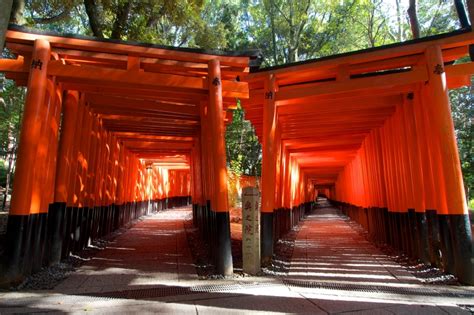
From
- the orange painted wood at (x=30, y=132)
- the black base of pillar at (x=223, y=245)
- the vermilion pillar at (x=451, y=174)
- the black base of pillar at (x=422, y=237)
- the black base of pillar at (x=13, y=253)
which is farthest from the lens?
the black base of pillar at (x=422, y=237)

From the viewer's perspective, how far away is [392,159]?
25.0 feet

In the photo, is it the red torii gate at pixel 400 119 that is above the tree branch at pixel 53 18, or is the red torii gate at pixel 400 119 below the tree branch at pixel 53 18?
below

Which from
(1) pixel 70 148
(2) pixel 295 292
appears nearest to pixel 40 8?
(1) pixel 70 148

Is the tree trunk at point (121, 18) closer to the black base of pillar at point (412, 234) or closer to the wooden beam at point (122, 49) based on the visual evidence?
the wooden beam at point (122, 49)

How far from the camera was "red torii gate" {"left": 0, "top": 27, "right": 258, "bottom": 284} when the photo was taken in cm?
452

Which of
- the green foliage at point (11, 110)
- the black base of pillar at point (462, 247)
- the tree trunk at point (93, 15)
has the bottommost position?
the black base of pillar at point (462, 247)

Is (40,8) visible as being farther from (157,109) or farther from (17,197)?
(17,197)

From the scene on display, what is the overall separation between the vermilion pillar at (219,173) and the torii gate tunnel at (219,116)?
0.02 metres

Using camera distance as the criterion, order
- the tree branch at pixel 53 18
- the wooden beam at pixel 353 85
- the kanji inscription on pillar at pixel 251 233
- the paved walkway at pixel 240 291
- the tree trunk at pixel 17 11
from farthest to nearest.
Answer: the tree branch at pixel 53 18 → the tree trunk at pixel 17 11 → the wooden beam at pixel 353 85 → the kanji inscription on pillar at pixel 251 233 → the paved walkway at pixel 240 291

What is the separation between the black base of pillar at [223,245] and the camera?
512 cm

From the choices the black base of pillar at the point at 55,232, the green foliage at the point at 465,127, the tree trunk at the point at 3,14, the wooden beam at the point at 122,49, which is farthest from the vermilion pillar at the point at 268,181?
the green foliage at the point at 465,127

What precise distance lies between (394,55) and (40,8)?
32.0 ft

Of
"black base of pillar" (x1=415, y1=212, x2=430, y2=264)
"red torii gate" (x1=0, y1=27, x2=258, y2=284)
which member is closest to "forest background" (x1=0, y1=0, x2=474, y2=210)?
"red torii gate" (x1=0, y1=27, x2=258, y2=284)

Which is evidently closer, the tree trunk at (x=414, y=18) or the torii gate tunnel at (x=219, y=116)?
the torii gate tunnel at (x=219, y=116)
